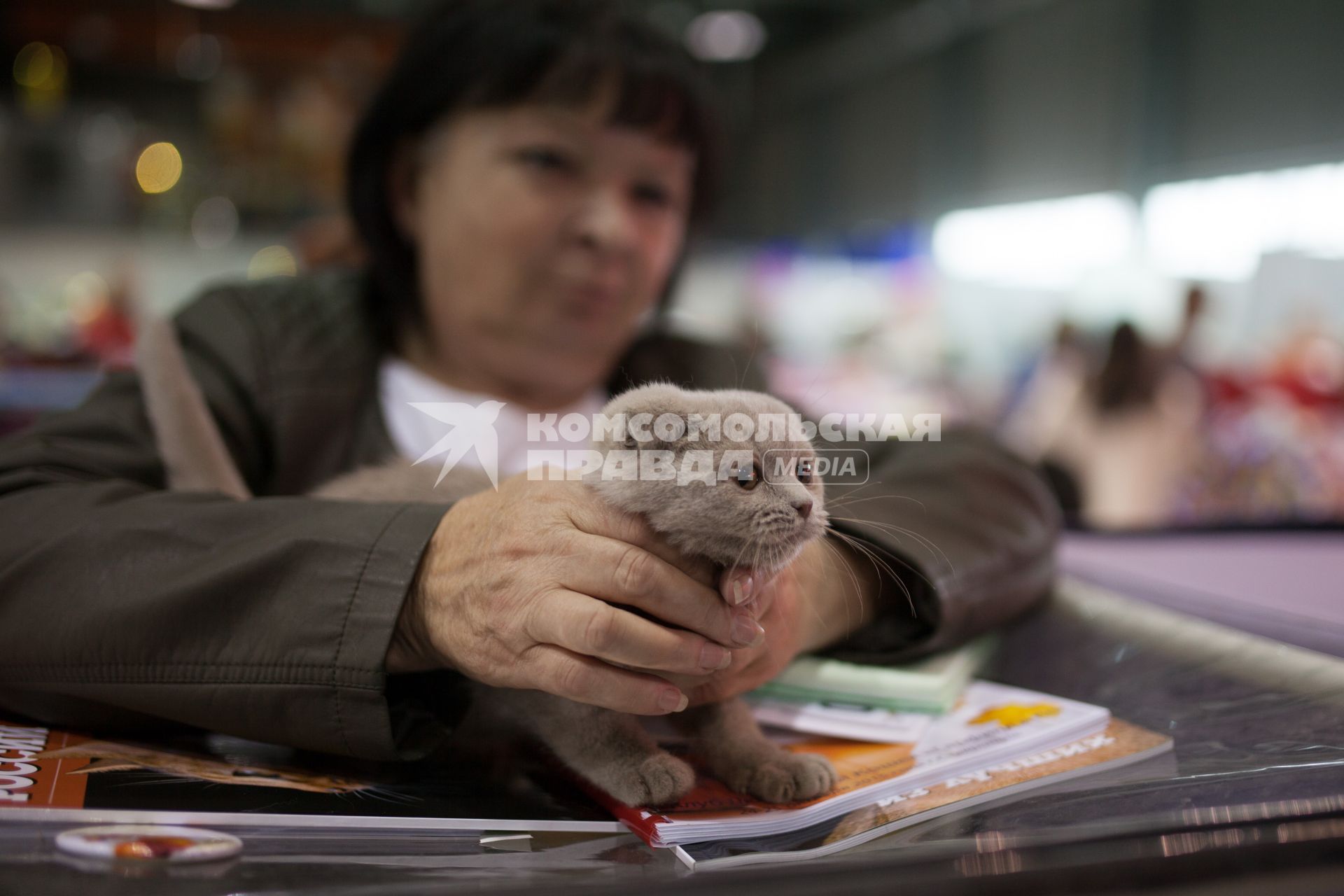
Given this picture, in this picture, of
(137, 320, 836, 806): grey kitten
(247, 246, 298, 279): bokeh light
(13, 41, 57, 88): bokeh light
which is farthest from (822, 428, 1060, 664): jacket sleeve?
(13, 41, 57, 88): bokeh light

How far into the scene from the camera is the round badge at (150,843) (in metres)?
0.53

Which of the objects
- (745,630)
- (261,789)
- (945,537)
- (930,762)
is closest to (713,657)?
(745,630)

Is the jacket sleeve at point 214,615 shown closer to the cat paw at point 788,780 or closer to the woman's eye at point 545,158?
the cat paw at point 788,780

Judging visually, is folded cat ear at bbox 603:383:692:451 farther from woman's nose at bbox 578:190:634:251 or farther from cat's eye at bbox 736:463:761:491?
woman's nose at bbox 578:190:634:251

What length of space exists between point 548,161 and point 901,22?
499 cm

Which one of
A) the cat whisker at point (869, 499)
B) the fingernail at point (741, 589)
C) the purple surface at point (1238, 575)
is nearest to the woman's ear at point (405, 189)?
the cat whisker at point (869, 499)

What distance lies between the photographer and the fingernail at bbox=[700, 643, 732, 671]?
0.62m

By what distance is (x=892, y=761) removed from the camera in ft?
2.45

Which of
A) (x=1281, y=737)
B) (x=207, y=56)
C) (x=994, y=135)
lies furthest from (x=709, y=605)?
(x=994, y=135)

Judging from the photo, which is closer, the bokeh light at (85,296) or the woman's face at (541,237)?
the woman's face at (541,237)

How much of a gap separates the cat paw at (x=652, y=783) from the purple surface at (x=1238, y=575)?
79 cm

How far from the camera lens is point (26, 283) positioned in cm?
381

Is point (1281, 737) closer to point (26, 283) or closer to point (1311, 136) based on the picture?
point (1311, 136)

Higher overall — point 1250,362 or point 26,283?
point 26,283
